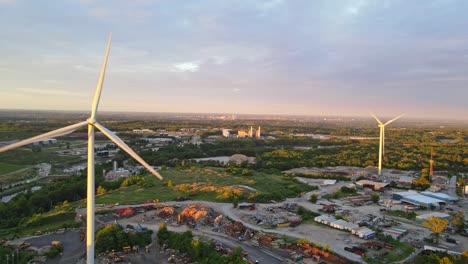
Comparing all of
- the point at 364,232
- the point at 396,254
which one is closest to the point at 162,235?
the point at 364,232

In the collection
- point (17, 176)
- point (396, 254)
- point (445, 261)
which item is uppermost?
point (445, 261)

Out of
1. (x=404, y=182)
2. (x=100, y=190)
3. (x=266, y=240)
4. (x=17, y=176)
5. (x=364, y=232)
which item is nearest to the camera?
(x=266, y=240)

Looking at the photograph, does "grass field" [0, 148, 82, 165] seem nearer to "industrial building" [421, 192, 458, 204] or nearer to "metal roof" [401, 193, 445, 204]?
"metal roof" [401, 193, 445, 204]

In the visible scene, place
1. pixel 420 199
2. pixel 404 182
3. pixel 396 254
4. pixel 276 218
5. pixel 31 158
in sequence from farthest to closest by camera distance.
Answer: pixel 31 158, pixel 404 182, pixel 420 199, pixel 276 218, pixel 396 254

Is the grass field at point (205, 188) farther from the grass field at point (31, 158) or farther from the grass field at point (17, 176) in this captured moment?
the grass field at point (31, 158)

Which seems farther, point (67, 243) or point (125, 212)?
point (125, 212)

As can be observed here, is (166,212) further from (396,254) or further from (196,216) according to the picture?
(396,254)

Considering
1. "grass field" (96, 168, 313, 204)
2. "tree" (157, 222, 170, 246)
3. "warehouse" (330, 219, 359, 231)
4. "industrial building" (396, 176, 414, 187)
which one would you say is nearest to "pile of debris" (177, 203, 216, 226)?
"tree" (157, 222, 170, 246)

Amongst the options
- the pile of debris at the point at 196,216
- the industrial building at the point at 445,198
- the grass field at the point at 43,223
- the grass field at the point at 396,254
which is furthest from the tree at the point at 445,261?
the grass field at the point at 43,223
